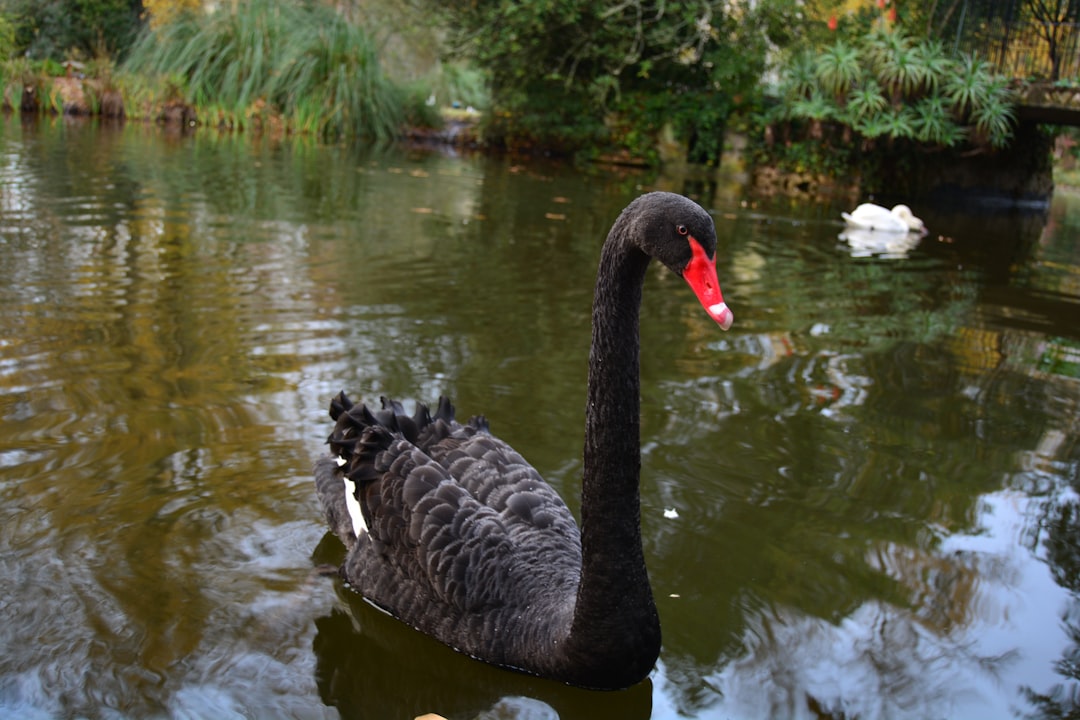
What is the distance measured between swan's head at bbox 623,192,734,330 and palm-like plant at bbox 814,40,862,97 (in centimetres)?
1224

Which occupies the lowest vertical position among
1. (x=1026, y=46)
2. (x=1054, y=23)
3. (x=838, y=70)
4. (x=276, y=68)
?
(x=276, y=68)

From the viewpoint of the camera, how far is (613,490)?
2123 mm

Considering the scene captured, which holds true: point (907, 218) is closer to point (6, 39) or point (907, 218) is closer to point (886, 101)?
point (886, 101)

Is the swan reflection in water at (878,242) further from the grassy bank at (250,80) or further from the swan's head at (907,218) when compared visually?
the grassy bank at (250,80)

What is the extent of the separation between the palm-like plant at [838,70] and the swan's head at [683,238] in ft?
40.2

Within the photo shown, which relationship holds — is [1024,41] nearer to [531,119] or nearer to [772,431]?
[531,119]

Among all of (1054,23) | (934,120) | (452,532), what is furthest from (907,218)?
(452,532)

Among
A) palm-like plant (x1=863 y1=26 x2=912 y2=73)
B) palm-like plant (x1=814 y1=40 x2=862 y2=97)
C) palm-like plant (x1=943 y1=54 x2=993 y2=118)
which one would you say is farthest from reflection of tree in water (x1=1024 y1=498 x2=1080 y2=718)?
palm-like plant (x1=863 y1=26 x2=912 y2=73)

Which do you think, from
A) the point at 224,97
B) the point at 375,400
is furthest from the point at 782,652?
the point at 224,97

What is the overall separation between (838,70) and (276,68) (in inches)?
330

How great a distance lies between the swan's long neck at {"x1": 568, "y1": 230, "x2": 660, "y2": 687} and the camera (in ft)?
6.81

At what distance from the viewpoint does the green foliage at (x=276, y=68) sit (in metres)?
15.2

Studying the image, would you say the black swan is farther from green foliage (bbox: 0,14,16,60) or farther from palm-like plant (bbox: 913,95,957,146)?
green foliage (bbox: 0,14,16,60)

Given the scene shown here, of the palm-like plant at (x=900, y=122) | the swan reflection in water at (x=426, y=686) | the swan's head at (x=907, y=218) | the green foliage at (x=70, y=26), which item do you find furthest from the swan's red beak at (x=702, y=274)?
the green foliage at (x=70, y=26)
